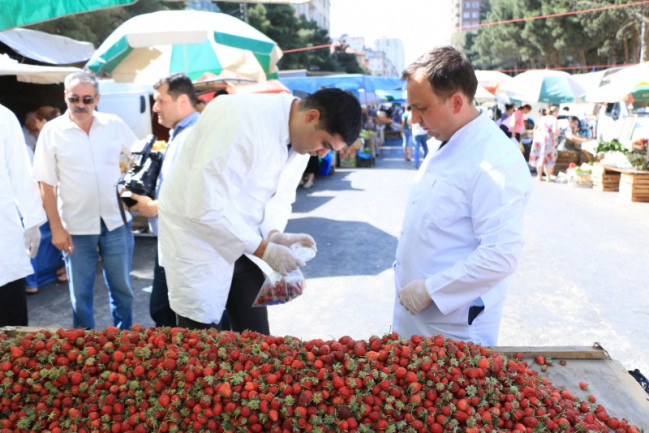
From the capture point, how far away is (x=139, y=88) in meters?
10.7

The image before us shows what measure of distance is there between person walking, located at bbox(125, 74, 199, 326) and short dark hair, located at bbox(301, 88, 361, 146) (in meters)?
1.17

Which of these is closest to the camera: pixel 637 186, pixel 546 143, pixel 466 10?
pixel 637 186

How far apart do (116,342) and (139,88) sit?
997cm

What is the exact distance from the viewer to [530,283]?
17.1 ft

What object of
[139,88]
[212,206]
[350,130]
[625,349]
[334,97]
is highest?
[139,88]

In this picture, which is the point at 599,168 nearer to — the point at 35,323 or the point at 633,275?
the point at 633,275

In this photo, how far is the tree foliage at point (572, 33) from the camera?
31000 mm

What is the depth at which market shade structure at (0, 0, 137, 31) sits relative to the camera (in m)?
2.03

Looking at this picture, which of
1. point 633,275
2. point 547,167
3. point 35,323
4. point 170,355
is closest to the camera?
point 170,355

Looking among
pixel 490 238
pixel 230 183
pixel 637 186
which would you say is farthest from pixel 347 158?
pixel 490 238

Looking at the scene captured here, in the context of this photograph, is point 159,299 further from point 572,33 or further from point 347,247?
point 572,33

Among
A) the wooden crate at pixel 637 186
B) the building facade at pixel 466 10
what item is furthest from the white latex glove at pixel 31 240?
the building facade at pixel 466 10

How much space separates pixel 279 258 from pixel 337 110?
0.68 metres

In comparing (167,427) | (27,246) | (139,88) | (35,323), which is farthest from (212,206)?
Result: (139,88)
